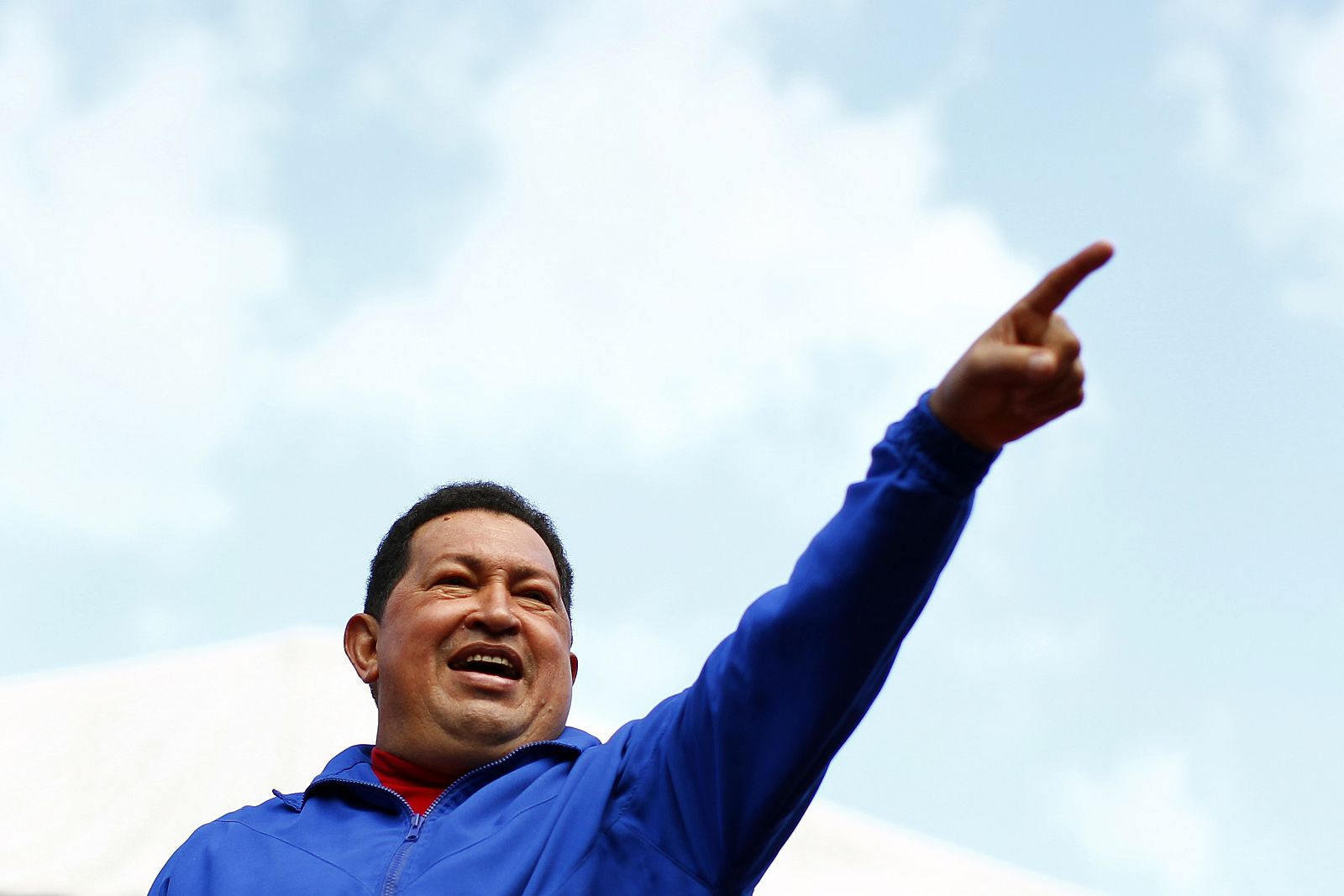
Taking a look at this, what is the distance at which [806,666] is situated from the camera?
1.54 m

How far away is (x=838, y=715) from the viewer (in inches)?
61.3

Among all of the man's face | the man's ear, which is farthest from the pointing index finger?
the man's ear

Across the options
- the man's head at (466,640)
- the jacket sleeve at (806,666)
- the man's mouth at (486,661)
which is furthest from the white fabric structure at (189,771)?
the jacket sleeve at (806,666)

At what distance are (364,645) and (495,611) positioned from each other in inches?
13.3

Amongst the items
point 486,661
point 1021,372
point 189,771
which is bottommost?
point 1021,372

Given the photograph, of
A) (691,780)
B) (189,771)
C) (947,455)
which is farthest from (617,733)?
(189,771)

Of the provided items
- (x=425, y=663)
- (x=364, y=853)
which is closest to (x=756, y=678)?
(x=364, y=853)

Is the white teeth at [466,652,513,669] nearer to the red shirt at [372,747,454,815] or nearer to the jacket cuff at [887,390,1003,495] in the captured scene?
the red shirt at [372,747,454,815]

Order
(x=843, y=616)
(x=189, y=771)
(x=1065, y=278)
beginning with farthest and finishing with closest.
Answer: (x=189, y=771)
(x=843, y=616)
(x=1065, y=278)

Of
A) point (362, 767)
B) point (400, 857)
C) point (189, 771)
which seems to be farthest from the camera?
point (189, 771)

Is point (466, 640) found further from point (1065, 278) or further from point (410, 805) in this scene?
point (1065, 278)

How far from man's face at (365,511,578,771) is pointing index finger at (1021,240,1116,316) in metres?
1.01

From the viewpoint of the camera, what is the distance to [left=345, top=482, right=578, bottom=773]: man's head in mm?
2092

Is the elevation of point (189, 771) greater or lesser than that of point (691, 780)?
greater
